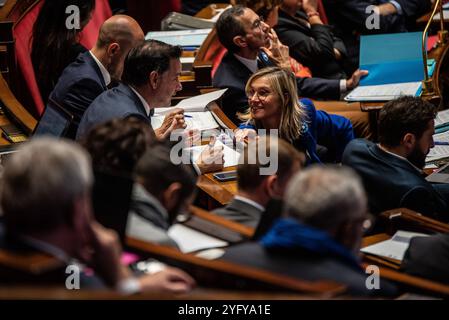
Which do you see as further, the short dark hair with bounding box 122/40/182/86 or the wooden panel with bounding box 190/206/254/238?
the short dark hair with bounding box 122/40/182/86


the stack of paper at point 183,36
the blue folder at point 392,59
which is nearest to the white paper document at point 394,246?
the blue folder at point 392,59

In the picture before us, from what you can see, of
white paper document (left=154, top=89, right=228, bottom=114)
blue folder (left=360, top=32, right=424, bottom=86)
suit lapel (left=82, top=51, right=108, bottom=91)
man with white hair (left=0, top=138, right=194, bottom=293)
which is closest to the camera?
man with white hair (left=0, top=138, right=194, bottom=293)

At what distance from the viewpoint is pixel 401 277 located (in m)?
2.17

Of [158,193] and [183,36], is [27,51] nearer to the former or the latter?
[183,36]

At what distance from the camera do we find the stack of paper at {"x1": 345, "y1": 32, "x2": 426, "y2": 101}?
434 cm

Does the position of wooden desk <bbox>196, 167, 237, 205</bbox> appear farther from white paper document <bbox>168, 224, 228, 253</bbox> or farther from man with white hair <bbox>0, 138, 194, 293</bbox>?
man with white hair <bbox>0, 138, 194, 293</bbox>

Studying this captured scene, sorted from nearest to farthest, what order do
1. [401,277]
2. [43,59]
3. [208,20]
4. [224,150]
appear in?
[401,277], [224,150], [43,59], [208,20]

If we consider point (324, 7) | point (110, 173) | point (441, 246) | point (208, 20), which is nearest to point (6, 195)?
point (110, 173)

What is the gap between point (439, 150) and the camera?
12.9 feet

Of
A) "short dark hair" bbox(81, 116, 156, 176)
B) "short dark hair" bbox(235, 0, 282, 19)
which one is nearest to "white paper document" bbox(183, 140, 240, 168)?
"short dark hair" bbox(81, 116, 156, 176)

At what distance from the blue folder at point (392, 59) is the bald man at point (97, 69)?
1.36m

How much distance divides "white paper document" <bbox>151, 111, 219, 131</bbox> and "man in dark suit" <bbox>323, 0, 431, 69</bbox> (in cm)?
180

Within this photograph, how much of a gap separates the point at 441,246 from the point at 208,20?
2.77 m
